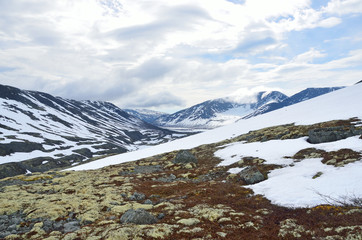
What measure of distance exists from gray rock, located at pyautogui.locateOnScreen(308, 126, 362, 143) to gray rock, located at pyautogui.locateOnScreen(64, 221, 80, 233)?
126 feet

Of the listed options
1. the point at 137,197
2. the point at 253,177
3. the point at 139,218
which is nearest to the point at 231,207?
the point at 139,218

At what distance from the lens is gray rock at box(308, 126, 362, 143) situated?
34188 mm

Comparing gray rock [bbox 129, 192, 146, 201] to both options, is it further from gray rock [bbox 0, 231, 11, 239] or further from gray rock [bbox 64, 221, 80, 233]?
gray rock [bbox 0, 231, 11, 239]

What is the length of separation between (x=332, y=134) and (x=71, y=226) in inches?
1594

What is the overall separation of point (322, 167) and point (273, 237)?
1631 cm

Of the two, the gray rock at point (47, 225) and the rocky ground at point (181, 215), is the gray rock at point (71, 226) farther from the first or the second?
the gray rock at point (47, 225)

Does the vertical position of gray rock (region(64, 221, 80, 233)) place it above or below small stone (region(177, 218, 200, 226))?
above

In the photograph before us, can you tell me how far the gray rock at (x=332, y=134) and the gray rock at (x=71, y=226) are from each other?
126 ft

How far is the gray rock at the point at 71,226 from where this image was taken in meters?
16.0

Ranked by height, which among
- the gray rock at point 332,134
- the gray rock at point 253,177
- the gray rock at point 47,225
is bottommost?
the gray rock at point 253,177

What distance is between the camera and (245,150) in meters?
44.9

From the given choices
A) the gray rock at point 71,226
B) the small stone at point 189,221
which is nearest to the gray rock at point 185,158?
the small stone at point 189,221

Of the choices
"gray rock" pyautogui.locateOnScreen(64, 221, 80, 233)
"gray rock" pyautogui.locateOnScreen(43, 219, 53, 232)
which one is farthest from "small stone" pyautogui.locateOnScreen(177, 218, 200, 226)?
"gray rock" pyautogui.locateOnScreen(43, 219, 53, 232)

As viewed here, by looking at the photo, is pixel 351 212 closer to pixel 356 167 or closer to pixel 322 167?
pixel 356 167
